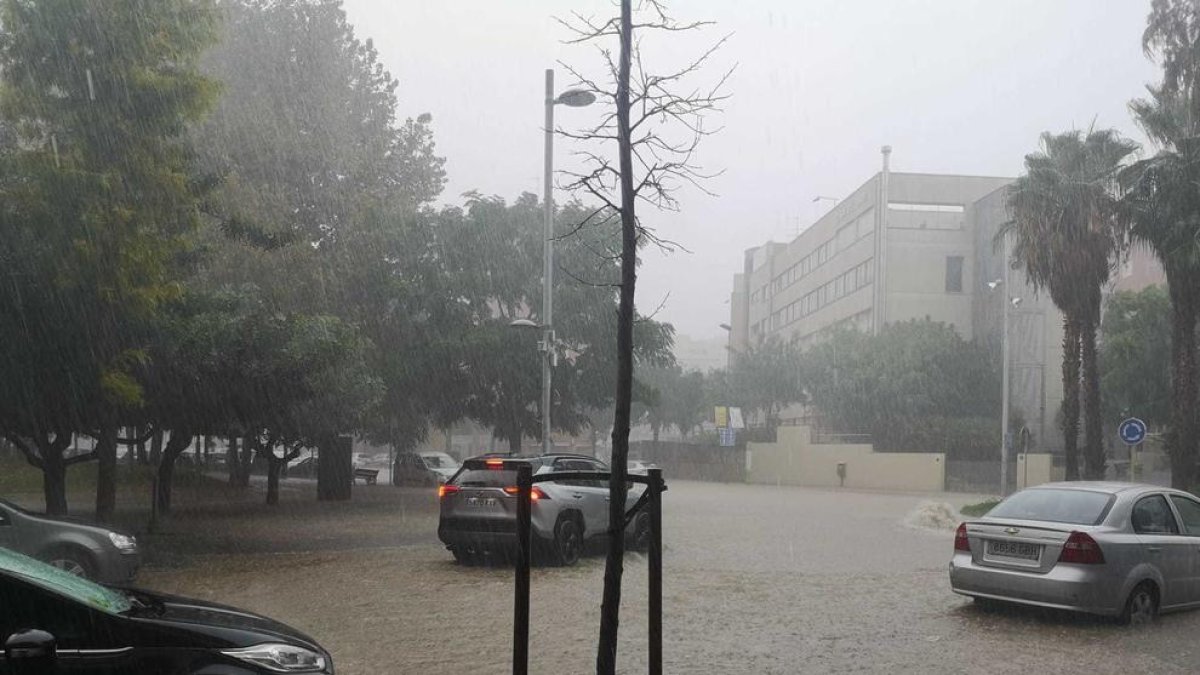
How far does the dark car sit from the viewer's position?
517 cm

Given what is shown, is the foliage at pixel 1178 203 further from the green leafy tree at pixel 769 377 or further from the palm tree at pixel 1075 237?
the green leafy tree at pixel 769 377

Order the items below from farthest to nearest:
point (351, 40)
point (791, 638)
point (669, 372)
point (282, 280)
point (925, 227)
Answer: point (669, 372) < point (925, 227) < point (351, 40) < point (282, 280) < point (791, 638)

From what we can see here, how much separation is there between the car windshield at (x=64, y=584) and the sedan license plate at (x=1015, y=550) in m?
7.92

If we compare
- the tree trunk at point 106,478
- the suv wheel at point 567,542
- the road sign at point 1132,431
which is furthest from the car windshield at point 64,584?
the road sign at point 1132,431

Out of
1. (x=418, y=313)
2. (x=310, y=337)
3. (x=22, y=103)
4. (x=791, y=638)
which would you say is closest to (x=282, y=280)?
(x=418, y=313)

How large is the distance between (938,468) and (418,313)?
31.6 metres

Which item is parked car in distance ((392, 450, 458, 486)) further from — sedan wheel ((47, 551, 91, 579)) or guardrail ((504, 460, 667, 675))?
guardrail ((504, 460, 667, 675))

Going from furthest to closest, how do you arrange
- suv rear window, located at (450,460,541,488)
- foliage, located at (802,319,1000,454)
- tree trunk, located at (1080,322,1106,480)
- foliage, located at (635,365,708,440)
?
foliage, located at (635,365,708,440) → foliage, located at (802,319,1000,454) → tree trunk, located at (1080,322,1106,480) → suv rear window, located at (450,460,541,488)

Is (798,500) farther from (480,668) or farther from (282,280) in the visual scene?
(480,668)

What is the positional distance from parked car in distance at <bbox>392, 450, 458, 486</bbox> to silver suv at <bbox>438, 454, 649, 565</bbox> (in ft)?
88.1

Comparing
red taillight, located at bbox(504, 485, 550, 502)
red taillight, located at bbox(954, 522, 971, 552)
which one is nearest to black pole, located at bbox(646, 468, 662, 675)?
red taillight, located at bbox(954, 522, 971, 552)

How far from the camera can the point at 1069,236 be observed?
30.2 meters

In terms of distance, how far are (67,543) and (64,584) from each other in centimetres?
652

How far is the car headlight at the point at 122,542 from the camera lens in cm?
1152
